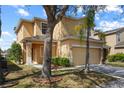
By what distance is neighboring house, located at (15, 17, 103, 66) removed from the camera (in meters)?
18.8

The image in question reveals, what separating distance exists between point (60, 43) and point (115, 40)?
804 cm

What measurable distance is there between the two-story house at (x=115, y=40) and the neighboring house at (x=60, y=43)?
213cm

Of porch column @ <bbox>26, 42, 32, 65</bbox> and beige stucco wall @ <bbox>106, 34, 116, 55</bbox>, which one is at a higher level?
beige stucco wall @ <bbox>106, 34, 116, 55</bbox>

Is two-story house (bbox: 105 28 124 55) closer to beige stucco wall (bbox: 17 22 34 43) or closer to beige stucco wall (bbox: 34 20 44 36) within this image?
beige stucco wall (bbox: 34 20 44 36)

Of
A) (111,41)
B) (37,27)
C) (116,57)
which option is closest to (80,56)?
(116,57)

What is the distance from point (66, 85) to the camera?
923 cm

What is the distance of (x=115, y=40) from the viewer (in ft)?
78.7

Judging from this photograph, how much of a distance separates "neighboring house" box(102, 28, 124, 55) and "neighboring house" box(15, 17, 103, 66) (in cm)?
209

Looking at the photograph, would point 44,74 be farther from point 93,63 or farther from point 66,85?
point 93,63

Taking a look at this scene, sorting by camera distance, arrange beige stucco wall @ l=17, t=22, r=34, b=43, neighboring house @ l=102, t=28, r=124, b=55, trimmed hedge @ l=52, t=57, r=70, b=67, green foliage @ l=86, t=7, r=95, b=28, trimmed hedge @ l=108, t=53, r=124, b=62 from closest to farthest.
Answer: green foliage @ l=86, t=7, r=95, b=28
trimmed hedge @ l=52, t=57, r=70, b=67
trimmed hedge @ l=108, t=53, r=124, b=62
beige stucco wall @ l=17, t=22, r=34, b=43
neighboring house @ l=102, t=28, r=124, b=55

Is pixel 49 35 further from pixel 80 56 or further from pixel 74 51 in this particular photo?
pixel 80 56

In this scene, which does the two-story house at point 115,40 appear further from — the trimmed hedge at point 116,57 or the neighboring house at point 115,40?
the trimmed hedge at point 116,57

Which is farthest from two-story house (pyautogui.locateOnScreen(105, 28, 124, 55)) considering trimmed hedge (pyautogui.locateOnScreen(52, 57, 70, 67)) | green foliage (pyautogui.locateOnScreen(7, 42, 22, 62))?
green foliage (pyautogui.locateOnScreen(7, 42, 22, 62))

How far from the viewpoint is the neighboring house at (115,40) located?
22.8 m
